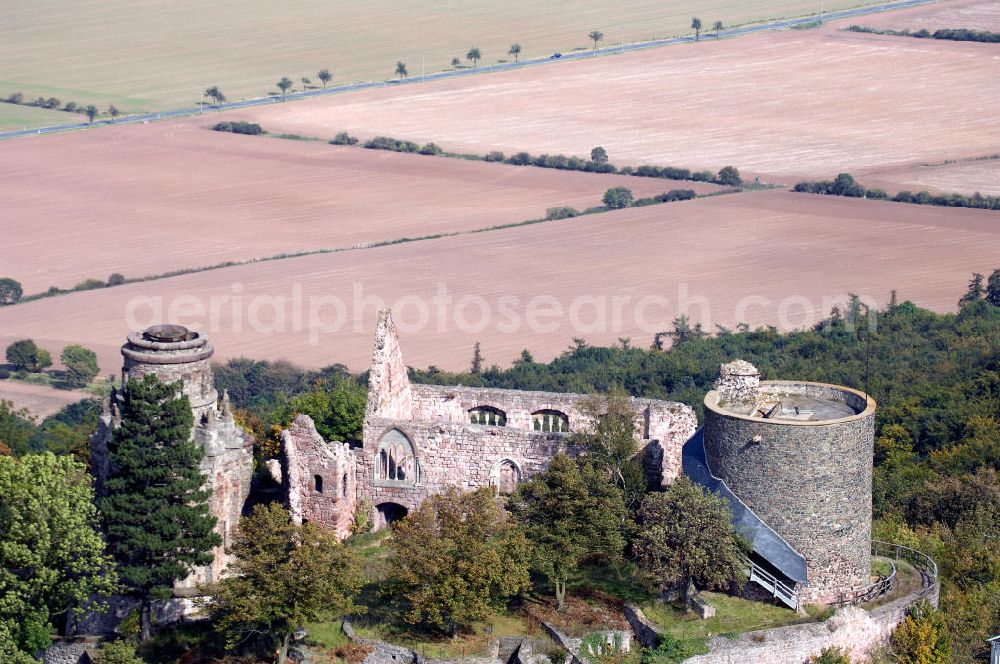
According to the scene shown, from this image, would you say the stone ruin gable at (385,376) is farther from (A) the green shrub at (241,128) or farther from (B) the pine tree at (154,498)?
(A) the green shrub at (241,128)

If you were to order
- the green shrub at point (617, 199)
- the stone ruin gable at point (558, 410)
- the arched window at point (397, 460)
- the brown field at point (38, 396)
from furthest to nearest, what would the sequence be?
the green shrub at point (617, 199), the brown field at point (38, 396), the arched window at point (397, 460), the stone ruin gable at point (558, 410)

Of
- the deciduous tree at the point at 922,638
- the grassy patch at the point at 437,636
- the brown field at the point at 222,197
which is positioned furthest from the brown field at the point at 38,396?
the deciduous tree at the point at 922,638

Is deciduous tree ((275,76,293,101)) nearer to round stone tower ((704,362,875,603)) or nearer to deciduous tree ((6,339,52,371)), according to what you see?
deciduous tree ((6,339,52,371))

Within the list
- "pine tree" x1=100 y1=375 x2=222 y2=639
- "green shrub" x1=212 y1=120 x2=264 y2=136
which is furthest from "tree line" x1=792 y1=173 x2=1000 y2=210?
"pine tree" x1=100 y1=375 x2=222 y2=639

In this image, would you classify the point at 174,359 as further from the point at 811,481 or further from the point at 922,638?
the point at 922,638

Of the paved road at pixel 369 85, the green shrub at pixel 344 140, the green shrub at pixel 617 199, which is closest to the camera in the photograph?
the green shrub at pixel 617 199

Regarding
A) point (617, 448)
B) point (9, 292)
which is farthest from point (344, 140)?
point (617, 448)
